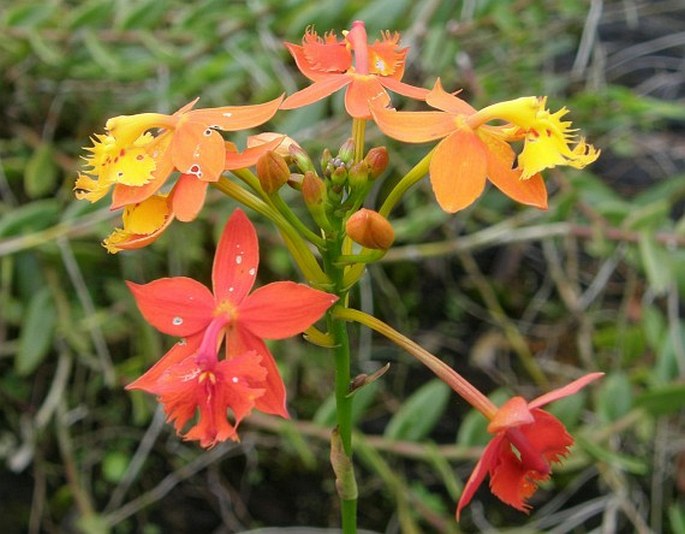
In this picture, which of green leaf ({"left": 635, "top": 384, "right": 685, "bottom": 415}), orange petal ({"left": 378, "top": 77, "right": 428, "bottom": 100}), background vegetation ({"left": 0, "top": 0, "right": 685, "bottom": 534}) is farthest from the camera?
background vegetation ({"left": 0, "top": 0, "right": 685, "bottom": 534})

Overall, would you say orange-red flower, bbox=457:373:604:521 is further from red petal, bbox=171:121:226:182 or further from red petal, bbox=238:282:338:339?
red petal, bbox=171:121:226:182

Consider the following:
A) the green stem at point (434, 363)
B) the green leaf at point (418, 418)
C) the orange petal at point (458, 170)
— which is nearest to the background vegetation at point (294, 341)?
the green leaf at point (418, 418)

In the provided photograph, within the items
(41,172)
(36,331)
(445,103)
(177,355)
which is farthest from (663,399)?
(41,172)

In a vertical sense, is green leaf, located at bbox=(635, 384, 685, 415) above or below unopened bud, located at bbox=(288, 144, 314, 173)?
below

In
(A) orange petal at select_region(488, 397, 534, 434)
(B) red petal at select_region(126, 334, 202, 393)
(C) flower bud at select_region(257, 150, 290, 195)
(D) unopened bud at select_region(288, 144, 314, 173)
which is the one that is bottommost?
(A) orange petal at select_region(488, 397, 534, 434)

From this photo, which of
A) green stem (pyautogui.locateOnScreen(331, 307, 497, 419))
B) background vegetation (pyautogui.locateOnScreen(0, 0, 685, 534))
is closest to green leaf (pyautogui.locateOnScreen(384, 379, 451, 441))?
background vegetation (pyautogui.locateOnScreen(0, 0, 685, 534))

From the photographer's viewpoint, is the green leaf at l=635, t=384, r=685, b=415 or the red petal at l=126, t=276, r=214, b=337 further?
the green leaf at l=635, t=384, r=685, b=415

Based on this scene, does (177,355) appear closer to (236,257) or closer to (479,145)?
(236,257)
